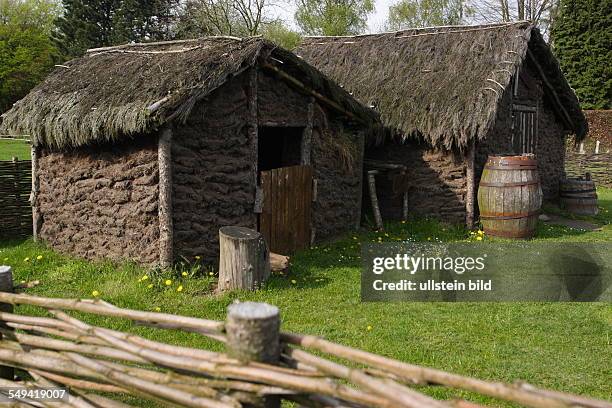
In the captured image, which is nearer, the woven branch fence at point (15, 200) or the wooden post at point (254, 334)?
the wooden post at point (254, 334)

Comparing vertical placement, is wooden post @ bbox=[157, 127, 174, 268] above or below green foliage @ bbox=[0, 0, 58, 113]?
below

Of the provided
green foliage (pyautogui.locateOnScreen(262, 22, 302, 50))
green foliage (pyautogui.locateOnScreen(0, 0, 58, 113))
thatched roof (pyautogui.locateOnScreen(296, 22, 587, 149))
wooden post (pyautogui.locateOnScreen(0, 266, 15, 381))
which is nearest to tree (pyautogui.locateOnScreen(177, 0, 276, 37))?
green foliage (pyautogui.locateOnScreen(262, 22, 302, 50))

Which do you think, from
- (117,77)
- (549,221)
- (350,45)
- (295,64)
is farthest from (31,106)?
(549,221)

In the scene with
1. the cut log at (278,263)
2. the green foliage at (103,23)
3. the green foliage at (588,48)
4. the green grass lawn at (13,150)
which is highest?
the green foliage at (103,23)

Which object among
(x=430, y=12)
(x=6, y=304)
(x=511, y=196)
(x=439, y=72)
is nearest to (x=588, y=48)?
(x=430, y=12)

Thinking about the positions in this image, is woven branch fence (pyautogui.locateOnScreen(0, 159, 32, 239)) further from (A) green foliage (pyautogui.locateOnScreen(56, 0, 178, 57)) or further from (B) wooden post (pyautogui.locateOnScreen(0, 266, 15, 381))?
(A) green foliage (pyautogui.locateOnScreen(56, 0, 178, 57))

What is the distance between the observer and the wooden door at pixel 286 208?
338 inches

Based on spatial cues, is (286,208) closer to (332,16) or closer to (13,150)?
(13,150)

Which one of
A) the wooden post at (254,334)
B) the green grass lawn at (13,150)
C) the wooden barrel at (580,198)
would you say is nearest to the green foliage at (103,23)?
the green grass lawn at (13,150)

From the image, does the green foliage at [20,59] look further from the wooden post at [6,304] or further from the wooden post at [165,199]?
the wooden post at [6,304]

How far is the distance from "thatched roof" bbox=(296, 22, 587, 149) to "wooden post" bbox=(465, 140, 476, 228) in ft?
1.10

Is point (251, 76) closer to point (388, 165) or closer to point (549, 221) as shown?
point (388, 165)

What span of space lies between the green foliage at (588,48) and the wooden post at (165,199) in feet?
84.5

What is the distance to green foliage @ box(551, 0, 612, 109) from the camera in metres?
27.8
